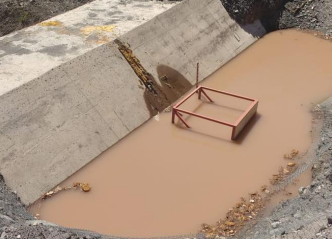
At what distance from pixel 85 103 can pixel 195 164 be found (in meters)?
3.08

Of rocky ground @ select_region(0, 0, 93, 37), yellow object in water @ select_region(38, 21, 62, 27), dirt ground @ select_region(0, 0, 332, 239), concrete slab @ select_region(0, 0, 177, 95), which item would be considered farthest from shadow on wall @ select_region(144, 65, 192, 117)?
rocky ground @ select_region(0, 0, 93, 37)

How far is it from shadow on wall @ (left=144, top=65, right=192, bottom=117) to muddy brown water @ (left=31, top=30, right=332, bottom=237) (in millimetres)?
402

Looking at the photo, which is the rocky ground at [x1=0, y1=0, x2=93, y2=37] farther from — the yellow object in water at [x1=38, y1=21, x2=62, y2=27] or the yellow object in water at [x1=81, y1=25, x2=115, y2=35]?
the yellow object in water at [x1=81, y1=25, x2=115, y2=35]

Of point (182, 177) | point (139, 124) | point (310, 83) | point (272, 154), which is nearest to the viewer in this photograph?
point (182, 177)

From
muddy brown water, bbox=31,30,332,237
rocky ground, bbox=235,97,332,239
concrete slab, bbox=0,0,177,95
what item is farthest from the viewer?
concrete slab, bbox=0,0,177,95

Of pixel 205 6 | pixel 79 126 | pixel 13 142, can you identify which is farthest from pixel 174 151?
pixel 205 6

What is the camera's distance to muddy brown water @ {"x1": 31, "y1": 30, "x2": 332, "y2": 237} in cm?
831

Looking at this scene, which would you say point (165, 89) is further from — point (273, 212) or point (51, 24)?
point (273, 212)

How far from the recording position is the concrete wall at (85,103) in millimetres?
8688

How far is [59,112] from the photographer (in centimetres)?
956

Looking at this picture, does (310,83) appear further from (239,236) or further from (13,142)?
(13,142)

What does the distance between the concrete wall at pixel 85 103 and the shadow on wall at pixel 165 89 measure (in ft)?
0.23

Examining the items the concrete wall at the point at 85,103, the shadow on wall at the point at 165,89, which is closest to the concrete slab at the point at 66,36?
the concrete wall at the point at 85,103

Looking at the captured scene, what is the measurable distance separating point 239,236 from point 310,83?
7.25 m
